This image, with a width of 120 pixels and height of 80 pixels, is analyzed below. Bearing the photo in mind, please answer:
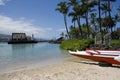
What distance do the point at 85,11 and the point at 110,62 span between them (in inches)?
1398

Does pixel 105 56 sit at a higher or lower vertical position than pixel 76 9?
lower

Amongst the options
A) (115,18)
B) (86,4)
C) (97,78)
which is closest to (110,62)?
(97,78)

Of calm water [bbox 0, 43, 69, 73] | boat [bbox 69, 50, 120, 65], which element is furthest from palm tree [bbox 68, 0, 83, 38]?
boat [bbox 69, 50, 120, 65]

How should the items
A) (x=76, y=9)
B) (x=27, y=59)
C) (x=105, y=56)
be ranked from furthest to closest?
(x=76, y=9) < (x=27, y=59) < (x=105, y=56)

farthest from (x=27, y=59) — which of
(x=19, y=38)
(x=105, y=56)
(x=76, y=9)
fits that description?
(x=19, y=38)

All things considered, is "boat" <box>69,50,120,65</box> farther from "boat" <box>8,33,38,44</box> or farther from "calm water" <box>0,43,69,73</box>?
"boat" <box>8,33,38,44</box>

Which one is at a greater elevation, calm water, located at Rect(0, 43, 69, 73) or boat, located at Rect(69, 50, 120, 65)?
boat, located at Rect(69, 50, 120, 65)

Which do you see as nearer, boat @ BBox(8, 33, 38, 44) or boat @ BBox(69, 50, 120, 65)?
boat @ BBox(69, 50, 120, 65)

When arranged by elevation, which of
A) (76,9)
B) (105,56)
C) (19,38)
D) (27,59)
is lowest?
(27,59)

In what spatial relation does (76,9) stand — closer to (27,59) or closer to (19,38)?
(27,59)

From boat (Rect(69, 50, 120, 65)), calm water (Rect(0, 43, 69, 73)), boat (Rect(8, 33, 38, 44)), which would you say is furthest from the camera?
boat (Rect(8, 33, 38, 44))

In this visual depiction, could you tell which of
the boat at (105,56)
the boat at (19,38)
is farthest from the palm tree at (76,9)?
the boat at (19,38)

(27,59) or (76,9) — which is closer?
(27,59)

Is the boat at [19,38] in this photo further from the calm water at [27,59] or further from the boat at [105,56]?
the boat at [105,56]
